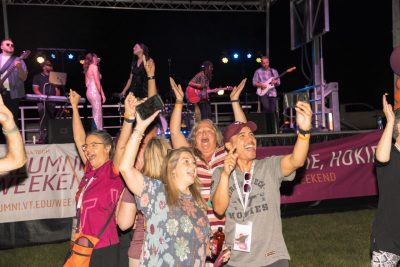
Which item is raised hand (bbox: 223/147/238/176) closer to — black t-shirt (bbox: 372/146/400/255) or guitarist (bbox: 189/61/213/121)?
black t-shirt (bbox: 372/146/400/255)

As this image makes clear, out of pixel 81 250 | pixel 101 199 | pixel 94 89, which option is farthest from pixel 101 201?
pixel 94 89

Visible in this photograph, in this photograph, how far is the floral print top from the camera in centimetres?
299

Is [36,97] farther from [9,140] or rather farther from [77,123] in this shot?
[9,140]

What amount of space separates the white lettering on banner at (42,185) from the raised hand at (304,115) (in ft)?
18.2

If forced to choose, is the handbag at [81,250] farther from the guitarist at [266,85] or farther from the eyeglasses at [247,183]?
the guitarist at [266,85]

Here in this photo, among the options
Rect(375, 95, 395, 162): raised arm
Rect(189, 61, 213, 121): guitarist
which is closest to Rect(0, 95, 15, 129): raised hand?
Rect(375, 95, 395, 162): raised arm

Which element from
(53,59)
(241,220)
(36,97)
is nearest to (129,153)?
(241,220)

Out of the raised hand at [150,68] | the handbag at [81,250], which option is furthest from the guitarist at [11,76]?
the handbag at [81,250]

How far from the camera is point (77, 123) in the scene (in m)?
4.63

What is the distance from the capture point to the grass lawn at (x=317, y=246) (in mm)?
6526

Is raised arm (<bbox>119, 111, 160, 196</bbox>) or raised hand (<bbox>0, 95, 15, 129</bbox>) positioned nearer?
raised hand (<bbox>0, 95, 15, 129</bbox>)

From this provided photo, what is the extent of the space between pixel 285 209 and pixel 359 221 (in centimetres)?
143

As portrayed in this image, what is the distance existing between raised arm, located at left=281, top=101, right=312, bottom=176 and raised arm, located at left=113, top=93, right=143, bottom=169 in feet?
3.94

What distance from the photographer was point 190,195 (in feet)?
10.6
